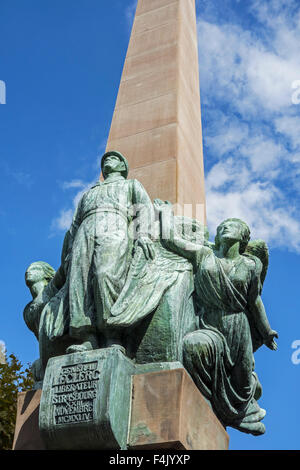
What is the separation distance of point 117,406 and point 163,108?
486 centimetres

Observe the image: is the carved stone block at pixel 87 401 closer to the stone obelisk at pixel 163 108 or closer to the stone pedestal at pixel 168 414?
the stone pedestal at pixel 168 414

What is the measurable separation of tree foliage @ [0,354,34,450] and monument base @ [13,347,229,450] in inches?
336

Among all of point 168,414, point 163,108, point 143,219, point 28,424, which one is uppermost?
point 163,108

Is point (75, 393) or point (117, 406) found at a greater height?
point (75, 393)

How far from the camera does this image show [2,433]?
1352 cm

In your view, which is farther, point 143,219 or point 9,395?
point 9,395

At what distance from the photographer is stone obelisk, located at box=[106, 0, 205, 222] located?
8.02 meters

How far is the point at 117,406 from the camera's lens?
5.16 meters

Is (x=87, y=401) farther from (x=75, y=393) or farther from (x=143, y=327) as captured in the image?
(x=143, y=327)

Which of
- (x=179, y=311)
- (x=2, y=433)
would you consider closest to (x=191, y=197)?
(x=179, y=311)

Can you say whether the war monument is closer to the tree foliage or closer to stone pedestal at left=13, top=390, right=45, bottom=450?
stone pedestal at left=13, top=390, right=45, bottom=450

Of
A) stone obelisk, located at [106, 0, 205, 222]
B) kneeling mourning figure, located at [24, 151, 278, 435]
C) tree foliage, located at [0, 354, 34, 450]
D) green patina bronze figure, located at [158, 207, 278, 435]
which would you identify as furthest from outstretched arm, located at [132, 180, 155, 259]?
tree foliage, located at [0, 354, 34, 450]

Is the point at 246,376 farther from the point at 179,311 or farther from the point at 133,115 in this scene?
the point at 133,115

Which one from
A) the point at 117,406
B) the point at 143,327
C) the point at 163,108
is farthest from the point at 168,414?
the point at 163,108
